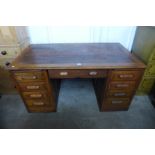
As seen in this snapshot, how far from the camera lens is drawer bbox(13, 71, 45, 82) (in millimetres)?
1110

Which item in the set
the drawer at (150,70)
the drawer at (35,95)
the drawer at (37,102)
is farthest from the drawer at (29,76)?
the drawer at (150,70)

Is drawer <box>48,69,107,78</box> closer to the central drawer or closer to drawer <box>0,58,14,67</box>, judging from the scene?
the central drawer

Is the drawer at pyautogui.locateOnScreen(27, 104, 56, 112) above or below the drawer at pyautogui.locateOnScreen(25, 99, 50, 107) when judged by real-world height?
below

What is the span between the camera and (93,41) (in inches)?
66.2

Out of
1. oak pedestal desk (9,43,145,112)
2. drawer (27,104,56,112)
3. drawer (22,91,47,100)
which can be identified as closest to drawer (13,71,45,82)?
oak pedestal desk (9,43,145,112)

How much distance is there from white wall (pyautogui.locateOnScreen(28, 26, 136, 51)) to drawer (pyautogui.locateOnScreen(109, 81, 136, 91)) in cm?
74

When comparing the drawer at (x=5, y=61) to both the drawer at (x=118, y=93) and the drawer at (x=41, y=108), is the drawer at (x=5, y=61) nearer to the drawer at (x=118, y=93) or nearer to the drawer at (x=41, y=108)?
the drawer at (x=41, y=108)

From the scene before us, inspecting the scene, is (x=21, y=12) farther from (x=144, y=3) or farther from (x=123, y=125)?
(x=123, y=125)

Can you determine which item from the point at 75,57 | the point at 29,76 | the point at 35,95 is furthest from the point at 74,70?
the point at 35,95

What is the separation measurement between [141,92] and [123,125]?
62 cm

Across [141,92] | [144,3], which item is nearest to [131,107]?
[141,92]

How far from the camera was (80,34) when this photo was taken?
1.62 metres

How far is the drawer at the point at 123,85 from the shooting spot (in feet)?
3.99

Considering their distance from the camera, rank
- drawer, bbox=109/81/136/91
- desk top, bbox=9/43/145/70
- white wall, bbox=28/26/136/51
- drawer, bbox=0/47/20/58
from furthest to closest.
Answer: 1. white wall, bbox=28/26/136/51
2. drawer, bbox=0/47/20/58
3. drawer, bbox=109/81/136/91
4. desk top, bbox=9/43/145/70
